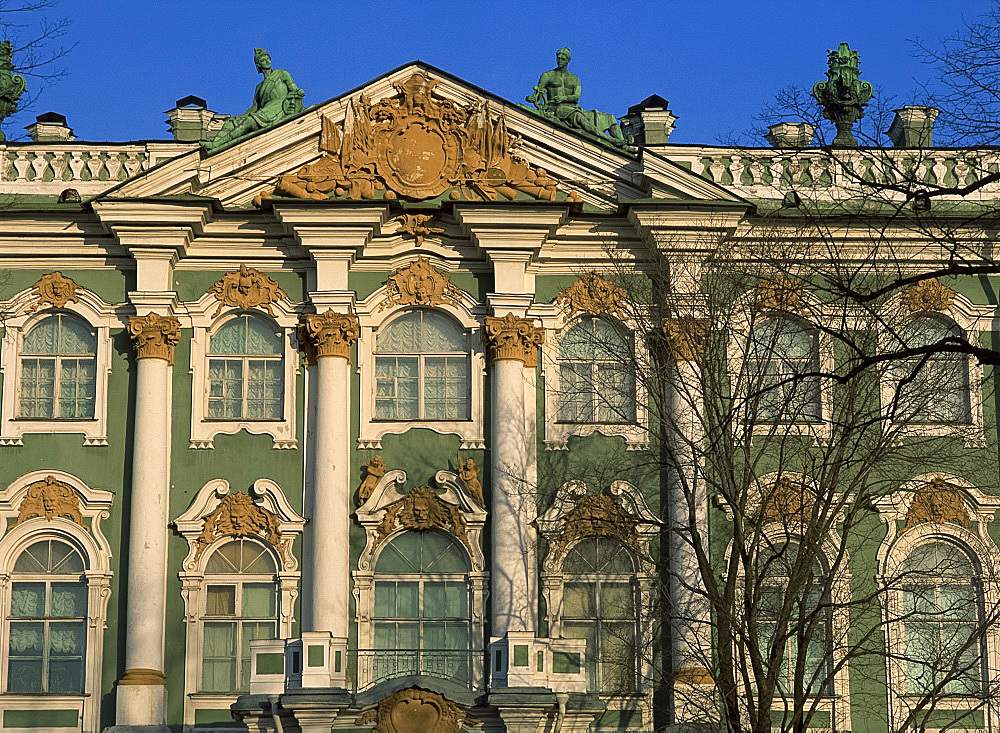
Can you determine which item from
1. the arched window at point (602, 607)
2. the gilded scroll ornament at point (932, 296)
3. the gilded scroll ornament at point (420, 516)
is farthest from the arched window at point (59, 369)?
the gilded scroll ornament at point (932, 296)

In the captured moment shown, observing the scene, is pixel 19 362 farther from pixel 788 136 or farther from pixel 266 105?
pixel 788 136

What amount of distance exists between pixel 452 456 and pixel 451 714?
4.34m

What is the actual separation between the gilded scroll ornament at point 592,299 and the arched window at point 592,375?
0.71ft

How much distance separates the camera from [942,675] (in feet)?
75.8

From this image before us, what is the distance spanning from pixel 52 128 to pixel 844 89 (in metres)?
13.3

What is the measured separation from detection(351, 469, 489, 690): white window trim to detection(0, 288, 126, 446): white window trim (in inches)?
162

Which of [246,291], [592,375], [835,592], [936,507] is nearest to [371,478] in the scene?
[246,291]

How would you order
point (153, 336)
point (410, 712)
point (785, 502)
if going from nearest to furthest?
point (410, 712) → point (785, 502) → point (153, 336)

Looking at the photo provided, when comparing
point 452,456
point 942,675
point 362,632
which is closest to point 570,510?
point 452,456

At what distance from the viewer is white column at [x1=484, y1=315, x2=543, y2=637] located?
2327 cm

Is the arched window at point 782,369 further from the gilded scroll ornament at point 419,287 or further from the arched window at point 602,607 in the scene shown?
the gilded scroll ornament at point 419,287

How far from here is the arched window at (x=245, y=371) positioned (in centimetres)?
2434

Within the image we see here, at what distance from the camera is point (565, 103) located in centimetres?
2688

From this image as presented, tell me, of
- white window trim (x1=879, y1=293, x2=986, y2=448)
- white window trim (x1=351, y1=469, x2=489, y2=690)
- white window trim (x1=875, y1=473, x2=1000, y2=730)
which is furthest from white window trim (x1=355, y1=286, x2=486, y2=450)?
white window trim (x1=875, y1=473, x2=1000, y2=730)
